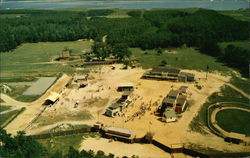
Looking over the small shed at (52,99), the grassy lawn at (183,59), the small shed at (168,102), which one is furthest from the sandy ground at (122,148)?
the grassy lawn at (183,59)

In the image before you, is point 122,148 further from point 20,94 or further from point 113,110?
point 20,94

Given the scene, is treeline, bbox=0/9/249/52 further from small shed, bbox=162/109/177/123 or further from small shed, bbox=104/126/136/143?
small shed, bbox=104/126/136/143

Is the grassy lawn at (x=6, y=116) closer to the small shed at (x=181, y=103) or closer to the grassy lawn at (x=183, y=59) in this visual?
the small shed at (x=181, y=103)

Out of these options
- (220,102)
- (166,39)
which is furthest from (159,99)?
(166,39)

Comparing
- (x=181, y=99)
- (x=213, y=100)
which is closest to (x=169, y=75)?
(x=181, y=99)

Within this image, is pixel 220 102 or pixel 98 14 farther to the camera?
pixel 98 14

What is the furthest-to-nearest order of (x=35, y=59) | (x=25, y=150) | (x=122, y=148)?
1. (x=35, y=59)
2. (x=122, y=148)
3. (x=25, y=150)

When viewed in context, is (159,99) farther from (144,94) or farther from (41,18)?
(41,18)
